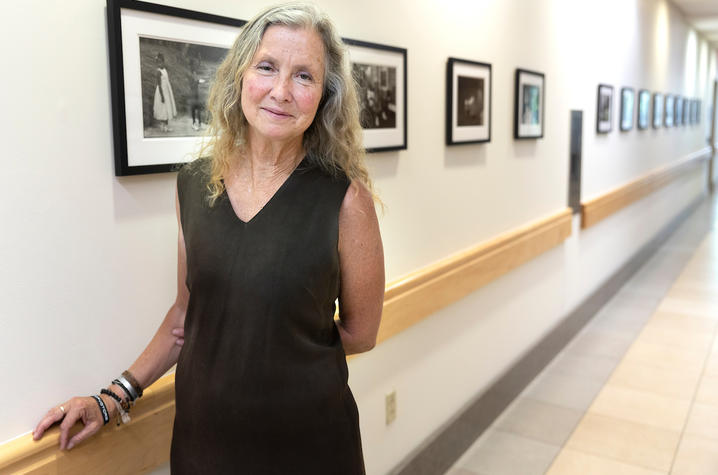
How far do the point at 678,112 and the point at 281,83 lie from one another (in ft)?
32.4

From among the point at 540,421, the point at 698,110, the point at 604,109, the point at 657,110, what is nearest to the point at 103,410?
the point at 540,421

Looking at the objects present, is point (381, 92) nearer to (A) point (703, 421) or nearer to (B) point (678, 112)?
(A) point (703, 421)

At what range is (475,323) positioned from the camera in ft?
11.9

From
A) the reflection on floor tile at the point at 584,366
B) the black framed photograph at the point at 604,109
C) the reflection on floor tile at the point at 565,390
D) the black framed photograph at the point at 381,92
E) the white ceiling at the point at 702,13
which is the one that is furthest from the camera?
the white ceiling at the point at 702,13

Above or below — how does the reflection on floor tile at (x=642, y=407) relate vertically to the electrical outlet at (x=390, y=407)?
below

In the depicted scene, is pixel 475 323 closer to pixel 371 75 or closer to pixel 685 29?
pixel 371 75

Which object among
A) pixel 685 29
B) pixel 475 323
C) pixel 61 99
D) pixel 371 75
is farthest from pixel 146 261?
pixel 685 29

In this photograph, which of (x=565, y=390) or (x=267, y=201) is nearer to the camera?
(x=267, y=201)

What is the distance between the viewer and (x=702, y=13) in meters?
9.40

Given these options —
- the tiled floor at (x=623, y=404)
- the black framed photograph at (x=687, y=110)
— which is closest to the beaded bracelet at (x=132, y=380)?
the tiled floor at (x=623, y=404)

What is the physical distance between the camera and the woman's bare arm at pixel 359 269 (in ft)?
5.09

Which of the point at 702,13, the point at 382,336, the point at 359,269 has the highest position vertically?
the point at 702,13

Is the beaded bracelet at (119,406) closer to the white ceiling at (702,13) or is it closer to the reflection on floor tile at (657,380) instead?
the reflection on floor tile at (657,380)

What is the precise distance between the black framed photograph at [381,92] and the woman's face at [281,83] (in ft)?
3.07
